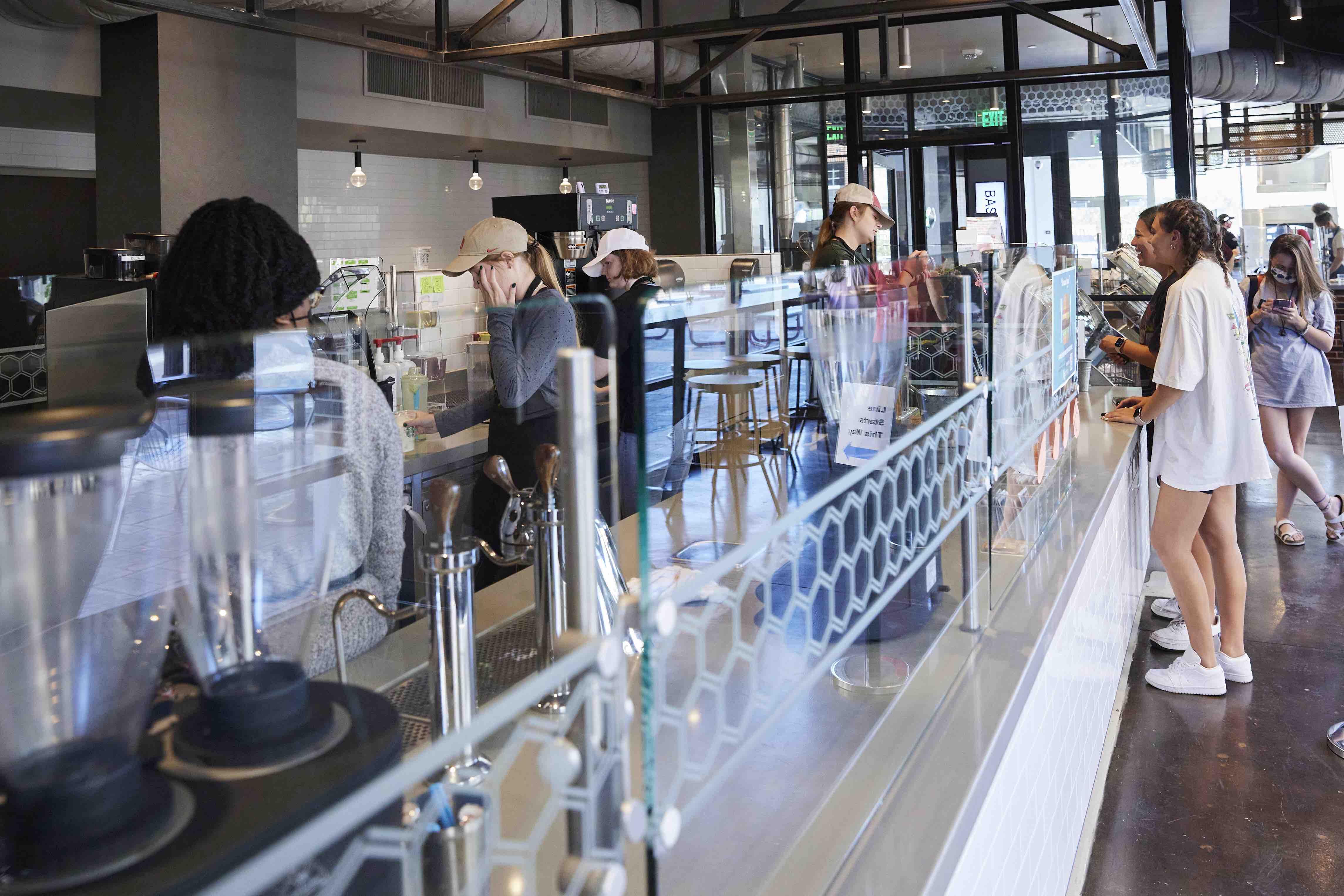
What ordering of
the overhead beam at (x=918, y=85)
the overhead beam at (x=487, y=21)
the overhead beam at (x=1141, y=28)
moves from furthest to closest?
1. the overhead beam at (x=918, y=85)
2. the overhead beam at (x=487, y=21)
3. the overhead beam at (x=1141, y=28)

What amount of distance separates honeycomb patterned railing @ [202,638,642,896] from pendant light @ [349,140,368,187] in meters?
8.51

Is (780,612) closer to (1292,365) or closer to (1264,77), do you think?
(1292,365)

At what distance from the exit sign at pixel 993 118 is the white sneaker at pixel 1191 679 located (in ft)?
24.2

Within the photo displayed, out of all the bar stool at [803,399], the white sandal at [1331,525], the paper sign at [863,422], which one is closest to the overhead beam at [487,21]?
the white sandal at [1331,525]

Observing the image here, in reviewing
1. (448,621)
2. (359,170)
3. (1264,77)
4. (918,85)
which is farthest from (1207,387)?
(1264,77)

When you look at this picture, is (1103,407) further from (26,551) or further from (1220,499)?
(26,551)

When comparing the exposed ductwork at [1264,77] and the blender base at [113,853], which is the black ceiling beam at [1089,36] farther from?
the blender base at [113,853]

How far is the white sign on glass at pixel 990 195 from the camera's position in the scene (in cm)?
1002

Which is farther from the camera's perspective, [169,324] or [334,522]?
[169,324]

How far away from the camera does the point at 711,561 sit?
3.43ft

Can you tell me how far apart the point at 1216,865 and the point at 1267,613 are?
7.13 ft

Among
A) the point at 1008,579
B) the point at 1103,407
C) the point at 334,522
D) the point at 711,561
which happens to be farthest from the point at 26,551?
the point at 1103,407

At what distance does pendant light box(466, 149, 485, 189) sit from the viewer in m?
9.91

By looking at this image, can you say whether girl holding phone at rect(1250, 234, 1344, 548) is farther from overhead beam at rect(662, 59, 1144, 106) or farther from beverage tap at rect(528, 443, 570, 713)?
beverage tap at rect(528, 443, 570, 713)
